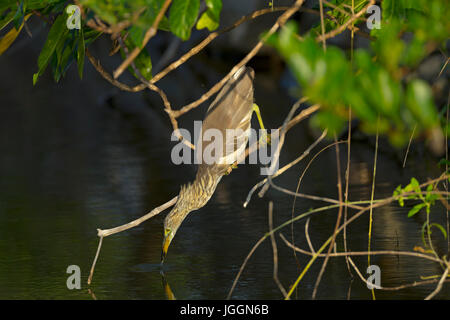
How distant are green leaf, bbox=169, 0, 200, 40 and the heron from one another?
5.32ft

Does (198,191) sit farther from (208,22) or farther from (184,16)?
(184,16)

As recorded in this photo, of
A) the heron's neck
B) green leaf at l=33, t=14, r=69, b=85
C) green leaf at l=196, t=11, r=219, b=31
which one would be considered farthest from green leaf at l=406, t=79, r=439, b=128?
the heron's neck

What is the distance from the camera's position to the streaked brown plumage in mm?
4836

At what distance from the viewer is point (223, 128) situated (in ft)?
16.0

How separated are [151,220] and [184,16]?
10.7 feet

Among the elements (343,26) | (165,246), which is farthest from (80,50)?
(165,246)

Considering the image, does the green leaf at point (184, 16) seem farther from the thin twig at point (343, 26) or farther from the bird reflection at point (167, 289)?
the bird reflection at point (167, 289)

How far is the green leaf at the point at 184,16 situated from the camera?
3049mm

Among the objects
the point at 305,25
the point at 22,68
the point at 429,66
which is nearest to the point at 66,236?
the point at 429,66

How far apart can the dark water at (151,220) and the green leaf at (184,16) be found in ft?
5.63

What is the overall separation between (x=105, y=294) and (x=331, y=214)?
6.79 feet

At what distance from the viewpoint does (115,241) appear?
557 cm
